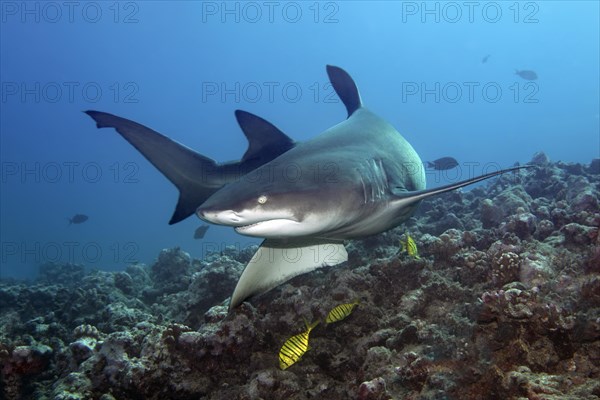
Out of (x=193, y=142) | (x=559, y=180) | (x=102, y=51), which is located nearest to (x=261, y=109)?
(x=193, y=142)

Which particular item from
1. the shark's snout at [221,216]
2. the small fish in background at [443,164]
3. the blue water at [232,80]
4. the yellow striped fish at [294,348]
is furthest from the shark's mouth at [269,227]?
the blue water at [232,80]

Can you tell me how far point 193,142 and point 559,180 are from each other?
16916 centimetres

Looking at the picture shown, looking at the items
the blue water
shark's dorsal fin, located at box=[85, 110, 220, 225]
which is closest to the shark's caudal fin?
shark's dorsal fin, located at box=[85, 110, 220, 225]

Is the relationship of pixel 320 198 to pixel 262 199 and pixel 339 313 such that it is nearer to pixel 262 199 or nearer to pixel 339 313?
pixel 262 199

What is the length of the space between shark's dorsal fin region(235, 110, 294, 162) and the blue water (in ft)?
284

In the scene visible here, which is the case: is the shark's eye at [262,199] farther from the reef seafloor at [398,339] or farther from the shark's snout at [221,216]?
the reef seafloor at [398,339]

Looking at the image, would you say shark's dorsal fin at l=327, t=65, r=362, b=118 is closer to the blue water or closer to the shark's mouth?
the shark's mouth

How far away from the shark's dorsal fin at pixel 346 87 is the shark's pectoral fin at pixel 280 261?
267 cm

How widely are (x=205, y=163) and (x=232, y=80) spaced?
161 meters

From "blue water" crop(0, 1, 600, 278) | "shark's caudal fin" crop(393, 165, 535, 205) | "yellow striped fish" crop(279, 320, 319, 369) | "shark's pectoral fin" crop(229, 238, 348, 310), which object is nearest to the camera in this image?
"yellow striped fish" crop(279, 320, 319, 369)

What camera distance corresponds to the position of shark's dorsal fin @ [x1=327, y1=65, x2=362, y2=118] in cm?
648

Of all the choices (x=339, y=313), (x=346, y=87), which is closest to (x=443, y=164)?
(x=346, y=87)

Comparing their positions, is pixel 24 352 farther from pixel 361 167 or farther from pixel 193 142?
pixel 193 142

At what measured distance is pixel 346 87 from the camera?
21.6 ft
